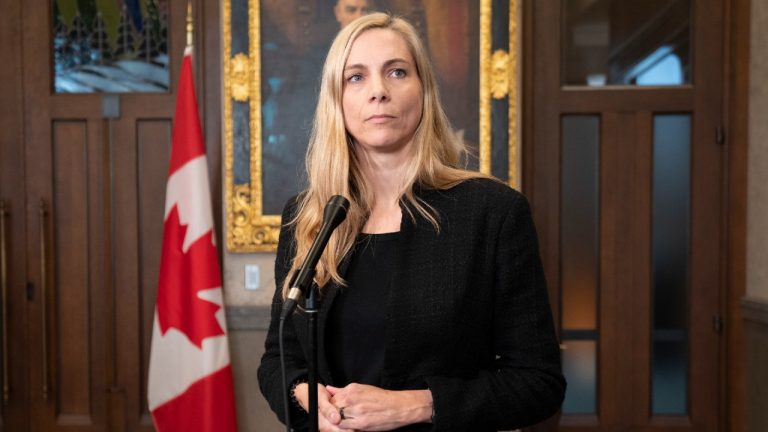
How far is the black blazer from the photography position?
127 cm

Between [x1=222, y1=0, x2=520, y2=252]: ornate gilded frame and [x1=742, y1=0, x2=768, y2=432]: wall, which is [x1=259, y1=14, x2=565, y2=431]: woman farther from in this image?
[x1=742, y1=0, x2=768, y2=432]: wall

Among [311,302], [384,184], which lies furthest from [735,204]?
[311,302]

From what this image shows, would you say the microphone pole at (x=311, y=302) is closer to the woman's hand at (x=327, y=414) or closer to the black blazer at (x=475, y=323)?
the woman's hand at (x=327, y=414)

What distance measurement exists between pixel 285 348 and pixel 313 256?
1.56ft

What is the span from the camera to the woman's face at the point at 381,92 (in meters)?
1.36

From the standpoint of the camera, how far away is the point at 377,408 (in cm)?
121

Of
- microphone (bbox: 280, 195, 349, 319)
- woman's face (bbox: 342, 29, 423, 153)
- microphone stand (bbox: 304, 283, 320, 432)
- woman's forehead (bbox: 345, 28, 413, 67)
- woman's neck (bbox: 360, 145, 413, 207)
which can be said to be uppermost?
woman's forehead (bbox: 345, 28, 413, 67)

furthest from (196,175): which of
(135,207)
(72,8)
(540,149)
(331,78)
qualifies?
(331,78)

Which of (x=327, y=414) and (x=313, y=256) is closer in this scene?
(x=313, y=256)

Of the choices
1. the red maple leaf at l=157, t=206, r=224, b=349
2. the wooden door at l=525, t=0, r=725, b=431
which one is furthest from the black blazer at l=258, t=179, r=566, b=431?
the wooden door at l=525, t=0, r=725, b=431

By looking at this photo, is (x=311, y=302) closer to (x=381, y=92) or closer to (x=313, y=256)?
(x=313, y=256)

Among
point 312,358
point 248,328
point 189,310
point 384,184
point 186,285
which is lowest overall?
point 248,328

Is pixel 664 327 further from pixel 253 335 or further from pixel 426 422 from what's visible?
pixel 426 422

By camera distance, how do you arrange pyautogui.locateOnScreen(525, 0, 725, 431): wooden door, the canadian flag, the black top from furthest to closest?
pyautogui.locateOnScreen(525, 0, 725, 431): wooden door < the canadian flag < the black top
